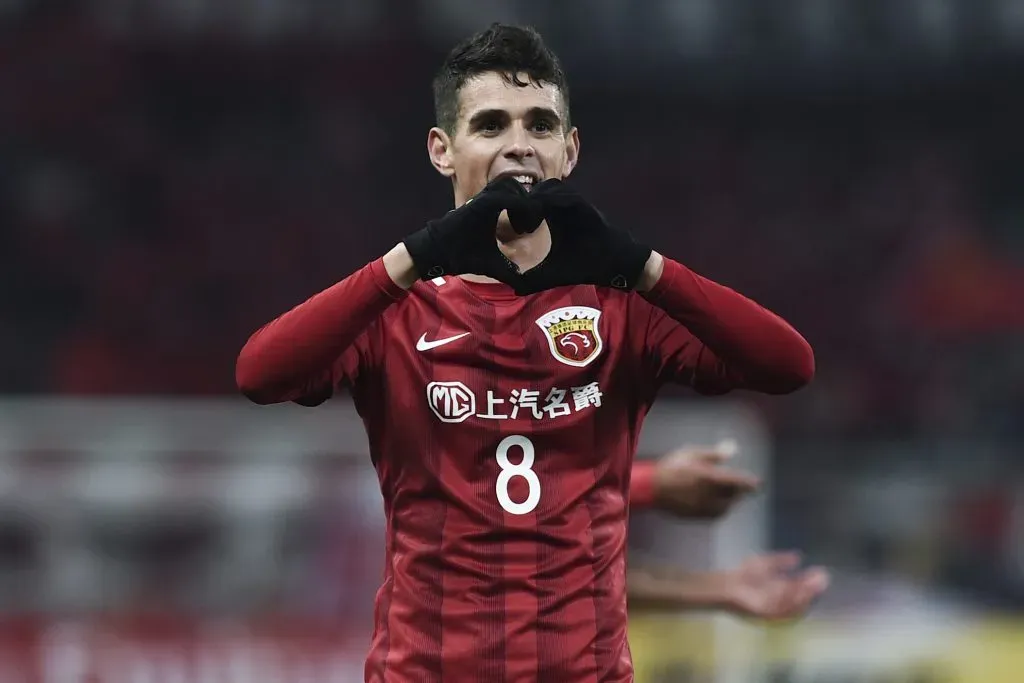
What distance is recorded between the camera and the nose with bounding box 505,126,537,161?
2664mm

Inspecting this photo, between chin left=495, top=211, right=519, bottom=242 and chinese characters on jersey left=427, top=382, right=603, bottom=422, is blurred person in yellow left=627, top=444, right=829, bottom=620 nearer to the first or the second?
chinese characters on jersey left=427, top=382, right=603, bottom=422

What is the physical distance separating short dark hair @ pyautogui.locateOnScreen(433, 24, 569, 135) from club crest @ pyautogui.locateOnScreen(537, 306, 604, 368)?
37cm

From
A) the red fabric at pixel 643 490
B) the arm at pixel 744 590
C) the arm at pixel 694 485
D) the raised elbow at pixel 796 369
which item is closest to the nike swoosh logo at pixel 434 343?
the raised elbow at pixel 796 369

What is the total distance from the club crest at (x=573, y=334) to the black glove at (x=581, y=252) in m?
0.21

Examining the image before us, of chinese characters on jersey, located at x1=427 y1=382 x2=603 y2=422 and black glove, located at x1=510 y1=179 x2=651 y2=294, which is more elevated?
black glove, located at x1=510 y1=179 x2=651 y2=294

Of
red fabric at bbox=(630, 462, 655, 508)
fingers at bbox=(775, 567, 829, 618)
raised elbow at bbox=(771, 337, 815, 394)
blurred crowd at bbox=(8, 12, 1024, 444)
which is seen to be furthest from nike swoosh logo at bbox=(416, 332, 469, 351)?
blurred crowd at bbox=(8, 12, 1024, 444)

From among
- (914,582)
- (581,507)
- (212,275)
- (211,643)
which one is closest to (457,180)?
(581,507)

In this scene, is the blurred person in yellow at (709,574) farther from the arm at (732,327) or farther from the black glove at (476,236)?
the black glove at (476,236)

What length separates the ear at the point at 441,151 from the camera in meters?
2.82

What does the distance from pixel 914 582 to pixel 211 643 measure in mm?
3856

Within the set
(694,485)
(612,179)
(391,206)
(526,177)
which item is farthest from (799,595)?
(612,179)

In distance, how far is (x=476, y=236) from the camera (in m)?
2.48

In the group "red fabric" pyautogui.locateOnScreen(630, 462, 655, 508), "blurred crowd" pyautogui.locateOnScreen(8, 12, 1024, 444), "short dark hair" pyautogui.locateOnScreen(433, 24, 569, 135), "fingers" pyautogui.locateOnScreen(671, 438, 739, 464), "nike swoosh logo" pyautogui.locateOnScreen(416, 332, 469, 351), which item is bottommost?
"red fabric" pyautogui.locateOnScreen(630, 462, 655, 508)

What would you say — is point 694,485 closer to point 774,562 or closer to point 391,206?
point 774,562
